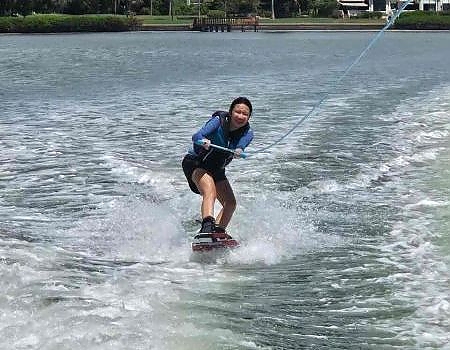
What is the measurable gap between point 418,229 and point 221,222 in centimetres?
208

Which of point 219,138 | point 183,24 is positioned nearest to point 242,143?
point 219,138

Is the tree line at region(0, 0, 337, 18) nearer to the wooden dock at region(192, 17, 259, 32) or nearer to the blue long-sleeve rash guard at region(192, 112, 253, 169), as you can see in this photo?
the wooden dock at region(192, 17, 259, 32)

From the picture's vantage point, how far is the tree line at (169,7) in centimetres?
10757

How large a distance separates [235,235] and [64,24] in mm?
95449

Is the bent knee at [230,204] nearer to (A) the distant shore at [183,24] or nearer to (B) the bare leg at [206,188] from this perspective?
(B) the bare leg at [206,188]

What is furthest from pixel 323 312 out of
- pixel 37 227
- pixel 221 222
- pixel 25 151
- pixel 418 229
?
pixel 25 151

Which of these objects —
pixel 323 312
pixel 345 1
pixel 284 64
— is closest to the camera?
pixel 323 312

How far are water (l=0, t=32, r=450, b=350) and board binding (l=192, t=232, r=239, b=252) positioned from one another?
0.14 meters

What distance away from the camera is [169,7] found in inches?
5044

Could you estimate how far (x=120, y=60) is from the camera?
42.5 metres

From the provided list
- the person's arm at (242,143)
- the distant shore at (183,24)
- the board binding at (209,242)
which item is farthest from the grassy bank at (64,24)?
the board binding at (209,242)

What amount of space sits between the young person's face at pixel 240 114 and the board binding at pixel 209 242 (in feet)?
3.39

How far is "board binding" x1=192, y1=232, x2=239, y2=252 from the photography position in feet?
21.8

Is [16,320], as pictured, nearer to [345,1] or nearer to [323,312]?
[323,312]
